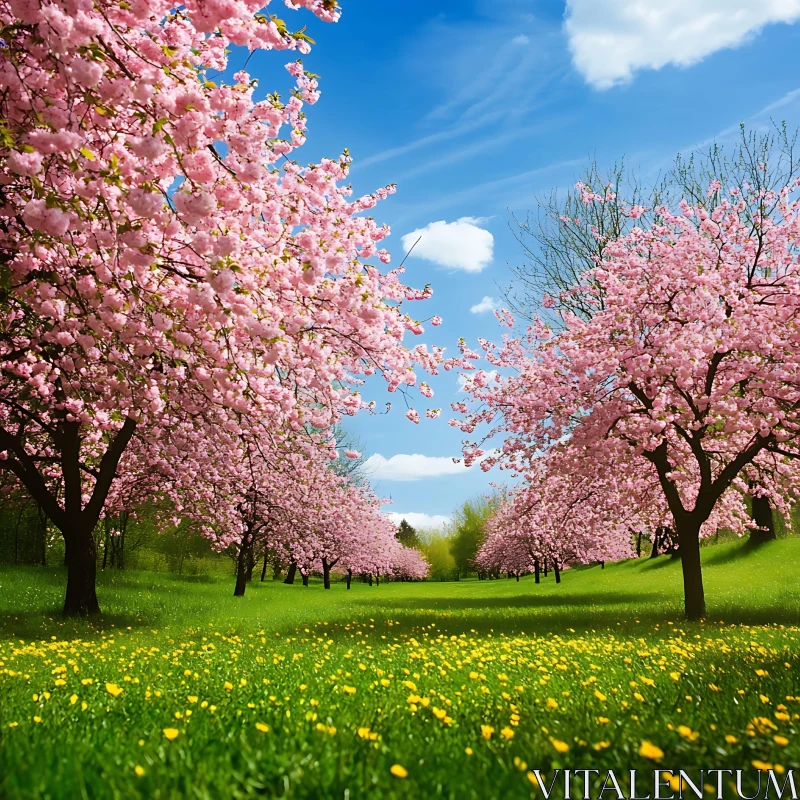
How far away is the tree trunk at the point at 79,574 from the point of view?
644 inches

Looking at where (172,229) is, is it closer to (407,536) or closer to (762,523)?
(762,523)

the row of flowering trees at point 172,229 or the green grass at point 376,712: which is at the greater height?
the row of flowering trees at point 172,229

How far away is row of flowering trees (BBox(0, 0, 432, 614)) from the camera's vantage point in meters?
5.13

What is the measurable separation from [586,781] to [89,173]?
626cm

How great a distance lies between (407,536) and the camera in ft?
367

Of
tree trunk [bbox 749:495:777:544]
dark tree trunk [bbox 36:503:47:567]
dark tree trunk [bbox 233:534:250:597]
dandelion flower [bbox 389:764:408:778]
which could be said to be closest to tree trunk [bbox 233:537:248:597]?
dark tree trunk [bbox 233:534:250:597]

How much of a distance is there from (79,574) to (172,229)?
13943mm

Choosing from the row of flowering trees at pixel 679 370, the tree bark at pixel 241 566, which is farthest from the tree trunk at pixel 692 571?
the tree bark at pixel 241 566

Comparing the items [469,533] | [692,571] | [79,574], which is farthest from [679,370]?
[469,533]

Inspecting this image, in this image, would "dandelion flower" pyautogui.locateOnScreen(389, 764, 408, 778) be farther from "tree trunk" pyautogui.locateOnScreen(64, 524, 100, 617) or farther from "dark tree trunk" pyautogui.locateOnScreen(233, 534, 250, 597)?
"dark tree trunk" pyautogui.locateOnScreen(233, 534, 250, 597)

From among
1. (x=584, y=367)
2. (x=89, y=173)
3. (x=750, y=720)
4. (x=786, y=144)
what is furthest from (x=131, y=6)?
(x=786, y=144)

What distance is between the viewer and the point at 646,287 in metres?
15.2

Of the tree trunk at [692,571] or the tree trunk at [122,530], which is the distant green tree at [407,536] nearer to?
the tree trunk at [122,530]

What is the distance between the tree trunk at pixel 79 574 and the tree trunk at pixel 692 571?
16.5 metres
